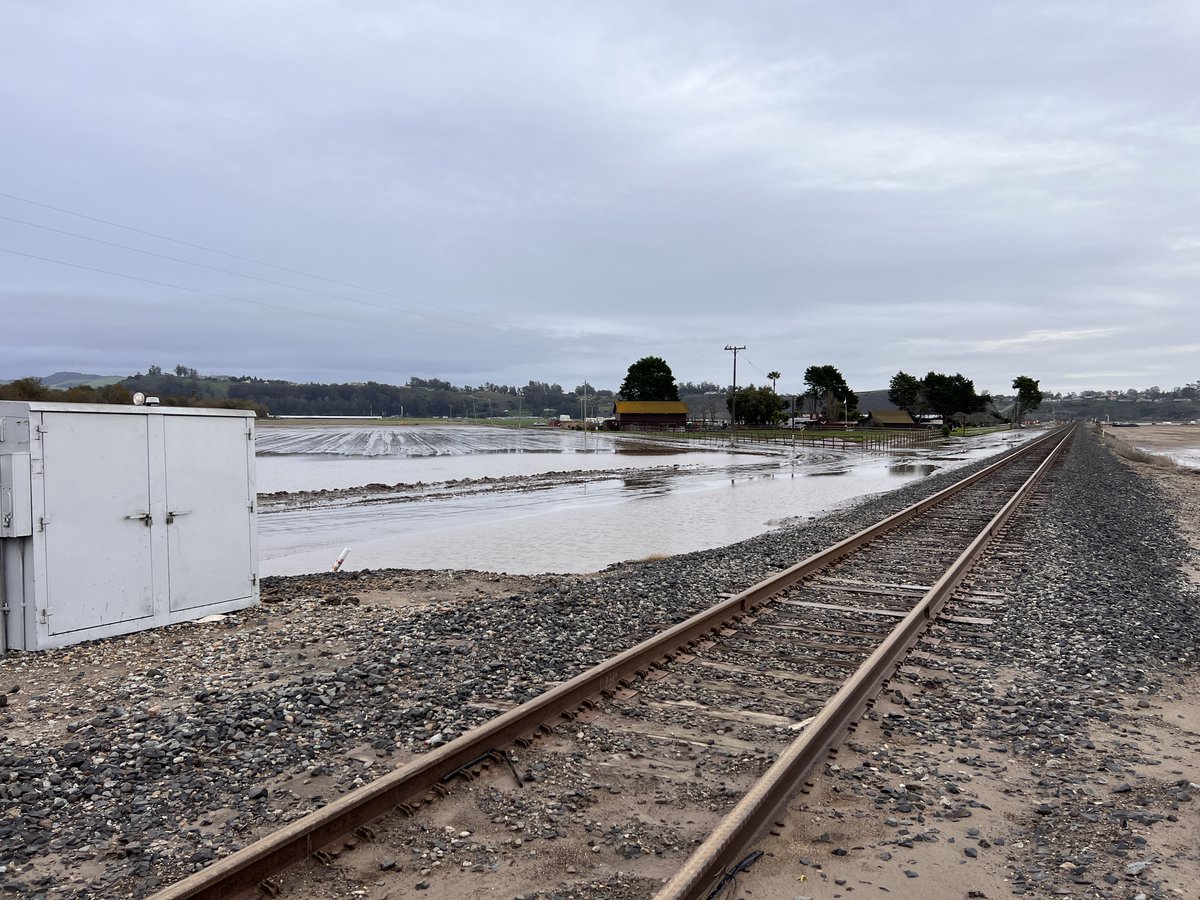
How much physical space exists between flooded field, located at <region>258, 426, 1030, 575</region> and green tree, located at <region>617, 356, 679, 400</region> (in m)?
116

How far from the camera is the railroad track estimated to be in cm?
404

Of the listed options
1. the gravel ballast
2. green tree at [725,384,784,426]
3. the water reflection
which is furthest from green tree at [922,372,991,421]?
the gravel ballast

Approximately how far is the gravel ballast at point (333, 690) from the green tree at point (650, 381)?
15485 cm

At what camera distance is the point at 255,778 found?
5.15 m

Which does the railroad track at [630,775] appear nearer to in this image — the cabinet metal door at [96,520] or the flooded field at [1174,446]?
the cabinet metal door at [96,520]

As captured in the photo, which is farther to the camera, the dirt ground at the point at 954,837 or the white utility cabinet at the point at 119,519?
the white utility cabinet at the point at 119,519

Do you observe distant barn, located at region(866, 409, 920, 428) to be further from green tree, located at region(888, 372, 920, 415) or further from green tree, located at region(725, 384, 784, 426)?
green tree, located at region(725, 384, 784, 426)

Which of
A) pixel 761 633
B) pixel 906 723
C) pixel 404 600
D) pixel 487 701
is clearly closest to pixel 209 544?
pixel 404 600

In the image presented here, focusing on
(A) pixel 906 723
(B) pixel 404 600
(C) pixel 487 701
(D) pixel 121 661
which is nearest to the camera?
(A) pixel 906 723

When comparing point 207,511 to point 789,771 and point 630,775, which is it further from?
point 789,771

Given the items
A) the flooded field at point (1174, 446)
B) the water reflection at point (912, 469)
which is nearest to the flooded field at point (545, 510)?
the water reflection at point (912, 469)

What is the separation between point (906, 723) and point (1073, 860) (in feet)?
6.14

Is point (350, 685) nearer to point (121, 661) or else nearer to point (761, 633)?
point (121, 661)

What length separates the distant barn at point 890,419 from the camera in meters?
175
